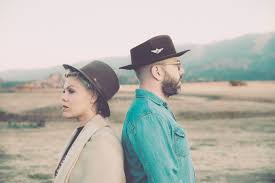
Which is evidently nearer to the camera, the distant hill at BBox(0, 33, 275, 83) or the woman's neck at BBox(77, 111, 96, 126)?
the woman's neck at BBox(77, 111, 96, 126)

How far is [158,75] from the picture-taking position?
2.34 m

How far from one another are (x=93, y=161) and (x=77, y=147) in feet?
0.37

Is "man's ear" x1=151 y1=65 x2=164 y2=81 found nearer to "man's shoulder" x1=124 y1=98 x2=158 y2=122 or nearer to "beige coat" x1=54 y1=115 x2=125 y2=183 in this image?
"man's shoulder" x1=124 y1=98 x2=158 y2=122

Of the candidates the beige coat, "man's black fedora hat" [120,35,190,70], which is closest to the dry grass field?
"man's black fedora hat" [120,35,190,70]

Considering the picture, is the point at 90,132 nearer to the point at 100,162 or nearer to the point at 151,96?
the point at 100,162

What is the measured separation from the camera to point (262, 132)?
14672 millimetres

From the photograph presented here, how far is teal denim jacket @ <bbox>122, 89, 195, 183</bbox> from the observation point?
2115 millimetres

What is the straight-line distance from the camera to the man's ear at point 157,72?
7.68 ft

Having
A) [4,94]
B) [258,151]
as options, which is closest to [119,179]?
[258,151]

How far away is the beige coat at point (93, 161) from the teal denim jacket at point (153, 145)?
7 centimetres

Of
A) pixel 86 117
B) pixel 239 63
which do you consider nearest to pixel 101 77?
pixel 86 117

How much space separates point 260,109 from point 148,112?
19.4 meters

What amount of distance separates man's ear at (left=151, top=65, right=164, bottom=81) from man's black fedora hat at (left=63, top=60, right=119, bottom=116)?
8.3 inches

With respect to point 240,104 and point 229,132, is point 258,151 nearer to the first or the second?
point 229,132
